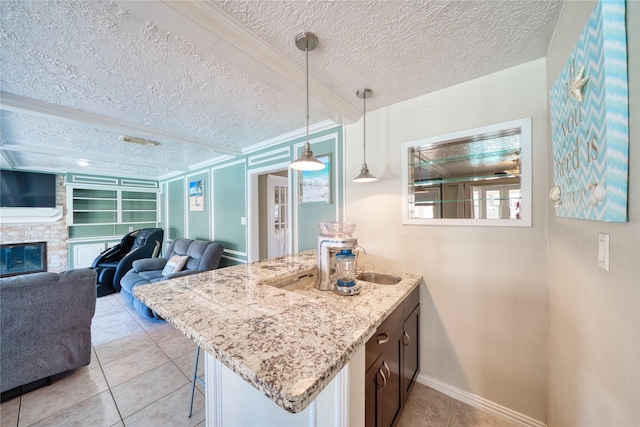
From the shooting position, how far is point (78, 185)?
16.1 ft

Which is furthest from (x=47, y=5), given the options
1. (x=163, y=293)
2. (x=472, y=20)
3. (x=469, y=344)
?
(x=469, y=344)

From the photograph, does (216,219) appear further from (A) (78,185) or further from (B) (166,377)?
(A) (78,185)

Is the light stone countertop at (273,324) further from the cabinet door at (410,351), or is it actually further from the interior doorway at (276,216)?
the interior doorway at (276,216)

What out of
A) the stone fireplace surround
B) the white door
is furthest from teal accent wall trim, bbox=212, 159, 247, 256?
the stone fireplace surround

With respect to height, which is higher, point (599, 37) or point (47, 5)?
point (47, 5)

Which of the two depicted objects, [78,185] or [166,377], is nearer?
[166,377]

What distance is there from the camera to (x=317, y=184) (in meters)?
2.48

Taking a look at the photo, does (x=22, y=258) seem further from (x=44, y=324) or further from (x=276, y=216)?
(x=276, y=216)

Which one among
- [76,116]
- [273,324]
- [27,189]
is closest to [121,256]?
[27,189]

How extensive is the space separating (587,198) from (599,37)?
447 mm

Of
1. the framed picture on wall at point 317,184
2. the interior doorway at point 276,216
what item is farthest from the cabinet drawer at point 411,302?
the interior doorway at point 276,216

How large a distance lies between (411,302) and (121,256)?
205 inches

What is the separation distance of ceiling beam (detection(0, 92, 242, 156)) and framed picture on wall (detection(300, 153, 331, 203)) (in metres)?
1.54

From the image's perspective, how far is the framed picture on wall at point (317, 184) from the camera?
2.39m
